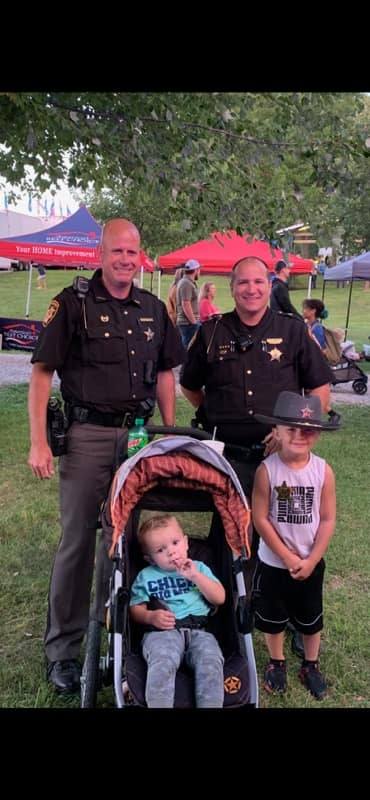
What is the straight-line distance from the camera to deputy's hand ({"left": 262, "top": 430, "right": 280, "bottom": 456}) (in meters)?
3.18

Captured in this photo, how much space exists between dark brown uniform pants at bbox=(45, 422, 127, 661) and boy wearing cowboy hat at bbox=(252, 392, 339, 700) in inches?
28.9

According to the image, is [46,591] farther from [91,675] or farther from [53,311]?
[53,311]

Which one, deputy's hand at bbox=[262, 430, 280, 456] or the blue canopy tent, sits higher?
the blue canopy tent

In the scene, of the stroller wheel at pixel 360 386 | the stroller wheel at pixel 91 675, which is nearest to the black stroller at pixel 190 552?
the stroller wheel at pixel 91 675

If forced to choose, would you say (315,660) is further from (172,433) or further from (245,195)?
(245,195)

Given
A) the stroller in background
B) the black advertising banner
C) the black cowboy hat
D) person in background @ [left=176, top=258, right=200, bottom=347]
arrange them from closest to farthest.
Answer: the black cowboy hat, person in background @ [left=176, top=258, right=200, bottom=347], the stroller in background, the black advertising banner

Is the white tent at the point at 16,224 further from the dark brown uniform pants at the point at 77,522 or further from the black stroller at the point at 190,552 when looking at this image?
the black stroller at the point at 190,552

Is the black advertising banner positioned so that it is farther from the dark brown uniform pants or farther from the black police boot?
the black police boot

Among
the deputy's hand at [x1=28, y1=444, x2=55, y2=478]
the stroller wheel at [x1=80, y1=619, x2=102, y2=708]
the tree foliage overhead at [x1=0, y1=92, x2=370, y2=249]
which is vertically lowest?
the stroller wheel at [x1=80, y1=619, x2=102, y2=708]

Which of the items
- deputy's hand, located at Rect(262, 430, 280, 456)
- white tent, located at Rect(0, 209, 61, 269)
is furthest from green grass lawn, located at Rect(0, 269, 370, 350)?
deputy's hand, located at Rect(262, 430, 280, 456)

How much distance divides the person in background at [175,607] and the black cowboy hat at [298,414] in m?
0.66

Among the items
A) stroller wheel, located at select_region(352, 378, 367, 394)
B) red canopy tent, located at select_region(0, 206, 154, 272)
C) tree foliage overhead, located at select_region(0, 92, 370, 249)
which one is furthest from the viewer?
red canopy tent, located at select_region(0, 206, 154, 272)

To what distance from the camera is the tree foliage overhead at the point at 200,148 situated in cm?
497
